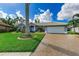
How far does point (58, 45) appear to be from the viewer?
9.68 meters

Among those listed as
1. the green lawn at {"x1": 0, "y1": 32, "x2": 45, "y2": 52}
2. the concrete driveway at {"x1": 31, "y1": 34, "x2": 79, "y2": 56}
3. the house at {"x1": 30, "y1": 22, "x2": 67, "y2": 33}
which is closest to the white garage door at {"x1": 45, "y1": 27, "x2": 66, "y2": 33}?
the house at {"x1": 30, "y1": 22, "x2": 67, "y2": 33}

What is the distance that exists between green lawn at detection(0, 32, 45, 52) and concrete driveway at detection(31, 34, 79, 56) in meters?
0.27

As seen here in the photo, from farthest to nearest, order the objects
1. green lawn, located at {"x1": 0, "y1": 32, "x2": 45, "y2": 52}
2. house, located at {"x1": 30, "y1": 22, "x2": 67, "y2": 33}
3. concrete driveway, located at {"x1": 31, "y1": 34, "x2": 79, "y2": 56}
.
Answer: house, located at {"x1": 30, "y1": 22, "x2": 67, "y2": 33}
green lawn, located at {"x1": 0, "y1": 32, "x2": 45, "y2": 52}
concrete driveway, located at {"x1": 31, "y1": 34, "x2": 79, "y2": 56}

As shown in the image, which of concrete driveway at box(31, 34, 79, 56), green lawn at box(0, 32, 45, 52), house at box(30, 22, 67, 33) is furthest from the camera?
house at box(30, 22, 67, 33)

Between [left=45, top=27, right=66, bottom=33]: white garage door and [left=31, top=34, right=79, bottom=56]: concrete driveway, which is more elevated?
[left=45, top=27, right=66, bottom=33]: white garage door

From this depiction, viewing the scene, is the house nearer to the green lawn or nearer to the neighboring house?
the green lawn

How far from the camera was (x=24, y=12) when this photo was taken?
9805 millimetres

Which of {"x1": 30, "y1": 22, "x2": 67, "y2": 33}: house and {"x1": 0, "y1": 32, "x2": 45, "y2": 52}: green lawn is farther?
{"x1": 30, "y1": 22, "x2": 67, "y2": 33}: house

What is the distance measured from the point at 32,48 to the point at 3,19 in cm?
185

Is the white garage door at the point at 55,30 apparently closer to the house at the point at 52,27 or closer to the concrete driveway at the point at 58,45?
the house at the point at 52,27

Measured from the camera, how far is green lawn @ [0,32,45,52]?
9484 mm

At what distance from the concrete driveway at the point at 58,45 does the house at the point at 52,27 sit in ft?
0.74

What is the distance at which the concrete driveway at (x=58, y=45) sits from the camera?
9.20 meters

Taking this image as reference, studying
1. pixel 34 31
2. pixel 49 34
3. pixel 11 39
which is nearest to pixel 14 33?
pixel 11 39
